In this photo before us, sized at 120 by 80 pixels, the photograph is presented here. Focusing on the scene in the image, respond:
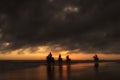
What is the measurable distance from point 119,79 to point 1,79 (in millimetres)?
8923

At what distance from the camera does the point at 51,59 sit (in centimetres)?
5250

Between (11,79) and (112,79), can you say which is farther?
(11,79)

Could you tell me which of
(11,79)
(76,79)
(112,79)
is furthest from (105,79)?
(11,79)

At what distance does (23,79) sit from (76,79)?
13.4 ft

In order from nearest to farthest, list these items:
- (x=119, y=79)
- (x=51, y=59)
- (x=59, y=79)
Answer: (x=119, y=79), (x=59, y=79), (x=51, y=59)

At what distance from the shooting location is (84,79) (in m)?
19.1

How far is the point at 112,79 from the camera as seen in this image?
61.1 feet

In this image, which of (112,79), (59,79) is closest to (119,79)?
(112,79)

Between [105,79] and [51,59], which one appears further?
[51,59]

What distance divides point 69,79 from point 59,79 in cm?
84

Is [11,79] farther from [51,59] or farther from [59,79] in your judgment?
[51,59]

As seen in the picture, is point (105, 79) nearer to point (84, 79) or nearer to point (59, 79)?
point (84, 79)

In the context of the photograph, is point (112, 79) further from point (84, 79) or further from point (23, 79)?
point (23, 79)

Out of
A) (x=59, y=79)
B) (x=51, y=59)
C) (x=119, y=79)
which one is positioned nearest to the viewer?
(x=119, y=79)
